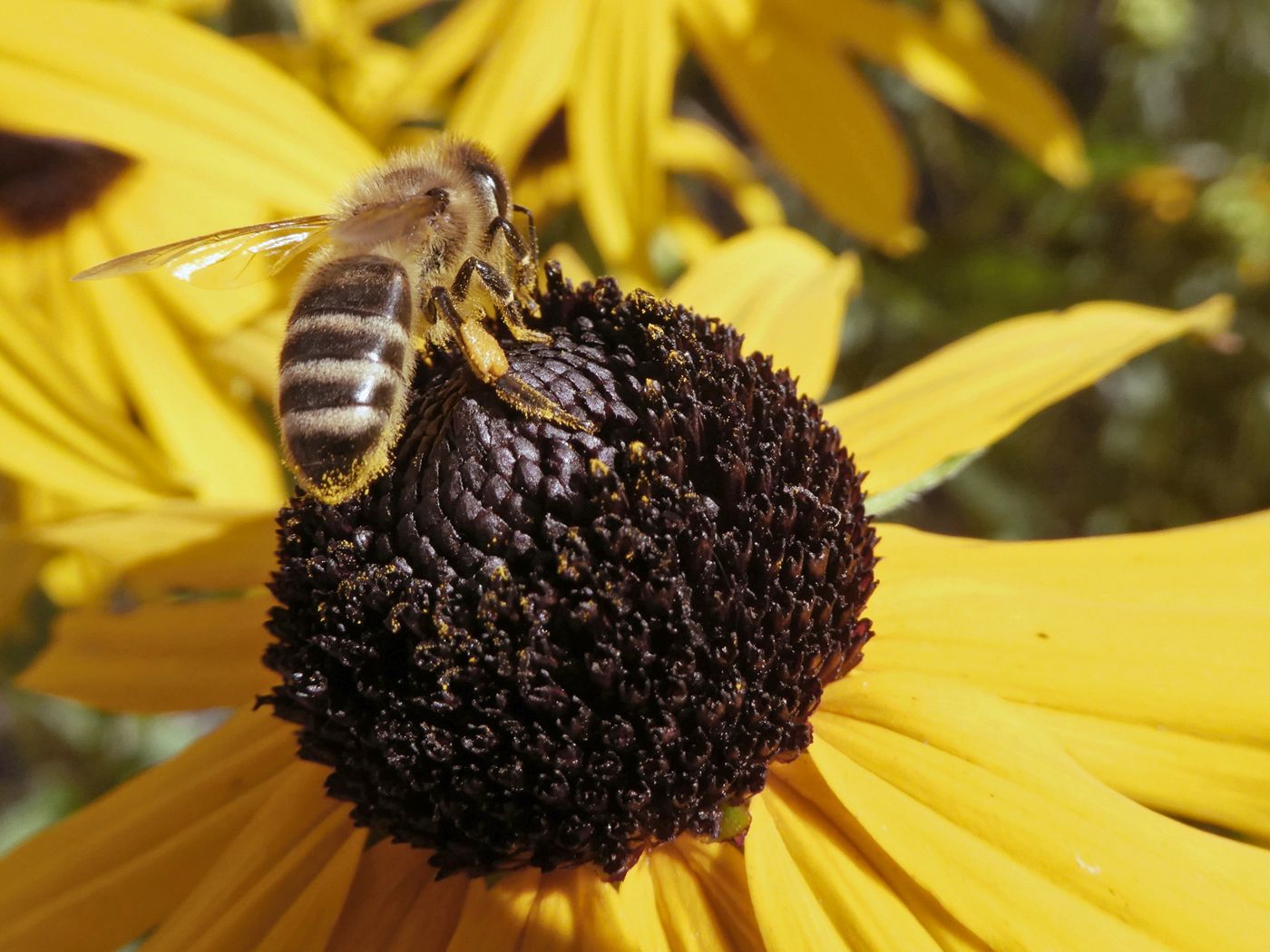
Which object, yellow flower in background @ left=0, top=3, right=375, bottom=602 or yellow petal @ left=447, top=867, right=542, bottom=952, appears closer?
yellow petal @ left=447, top=867, right=542, bottom=952

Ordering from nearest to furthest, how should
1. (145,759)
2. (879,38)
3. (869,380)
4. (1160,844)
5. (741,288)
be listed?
(1160,844)
(741,288)
(879,38)
(145,759)
(869,380)

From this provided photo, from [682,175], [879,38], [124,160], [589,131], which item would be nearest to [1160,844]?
[589,131]

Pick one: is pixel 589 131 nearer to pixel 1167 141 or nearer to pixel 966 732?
pixel 966 732

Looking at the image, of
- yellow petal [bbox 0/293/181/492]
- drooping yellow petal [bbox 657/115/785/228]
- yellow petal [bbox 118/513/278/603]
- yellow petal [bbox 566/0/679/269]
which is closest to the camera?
yellow petal [bbox 118/513/278/603]

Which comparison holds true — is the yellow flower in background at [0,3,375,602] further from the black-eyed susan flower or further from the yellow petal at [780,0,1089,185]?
the yellow petal at [780,0,1089,185]

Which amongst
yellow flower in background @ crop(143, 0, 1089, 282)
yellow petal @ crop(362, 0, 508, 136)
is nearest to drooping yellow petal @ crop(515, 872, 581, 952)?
yellow flower in background @ crop(143, 0, 1089, 282)

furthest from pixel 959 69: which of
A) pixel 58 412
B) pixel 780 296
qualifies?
pixel 58 412

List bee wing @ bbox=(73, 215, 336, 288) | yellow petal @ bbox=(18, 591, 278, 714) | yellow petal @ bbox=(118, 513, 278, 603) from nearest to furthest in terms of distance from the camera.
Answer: bee wing @ bbox=(73, 215, 336, 288) < yellow petal @ bbox=(18, 591, 278, 714) < yellow petal @ bbox=(118, 513, 278, 603)
